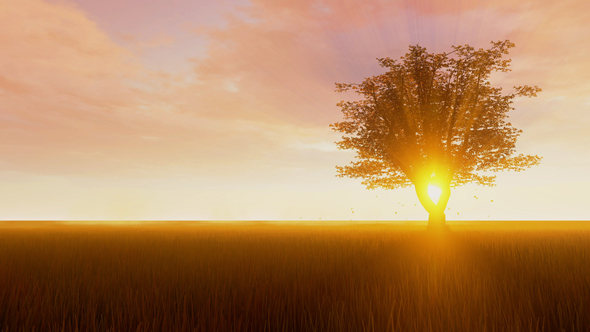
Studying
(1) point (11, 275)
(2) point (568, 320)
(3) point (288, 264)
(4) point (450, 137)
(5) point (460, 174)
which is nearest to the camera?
(2) point (568, 320)

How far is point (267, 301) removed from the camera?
487cm

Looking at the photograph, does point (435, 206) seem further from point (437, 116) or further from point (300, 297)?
point (300, 297)

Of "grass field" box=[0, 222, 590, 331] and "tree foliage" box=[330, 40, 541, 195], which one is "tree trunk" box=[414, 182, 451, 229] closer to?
"tree foliage" box=[330, 40, 541, 195]

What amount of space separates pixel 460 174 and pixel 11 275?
29256 millimetres

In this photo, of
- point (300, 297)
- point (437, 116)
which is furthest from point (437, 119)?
point (300, 297)

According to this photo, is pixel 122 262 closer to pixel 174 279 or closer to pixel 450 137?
pixel 174 279

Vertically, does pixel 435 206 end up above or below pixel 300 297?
above

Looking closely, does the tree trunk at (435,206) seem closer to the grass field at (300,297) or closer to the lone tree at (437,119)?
the lone tree at (437,119)

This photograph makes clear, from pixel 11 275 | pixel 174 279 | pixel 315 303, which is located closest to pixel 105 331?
pixel 315 303

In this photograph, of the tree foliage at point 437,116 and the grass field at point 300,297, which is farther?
the tree foliage at point 437,116

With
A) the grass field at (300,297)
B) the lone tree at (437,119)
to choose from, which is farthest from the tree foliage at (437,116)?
the grass field at (300,297)

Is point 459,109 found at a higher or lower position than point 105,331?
higher

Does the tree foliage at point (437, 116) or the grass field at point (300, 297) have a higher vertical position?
the tree foliage at point (437, 116)

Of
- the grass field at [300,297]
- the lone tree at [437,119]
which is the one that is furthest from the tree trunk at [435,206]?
the grass field at [300,297]
